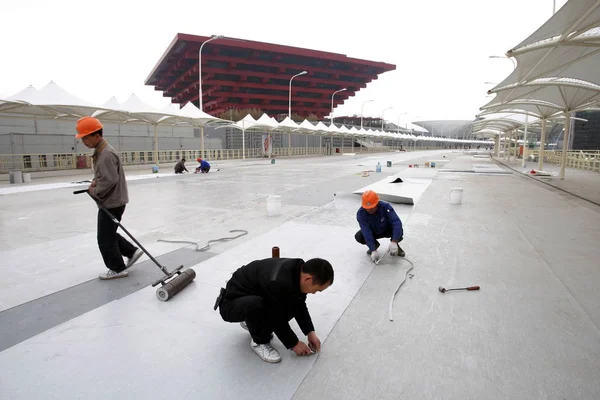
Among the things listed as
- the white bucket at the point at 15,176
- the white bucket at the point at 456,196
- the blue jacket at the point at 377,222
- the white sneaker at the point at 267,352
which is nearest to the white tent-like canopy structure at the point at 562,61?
the white bucket at the point at 456,196

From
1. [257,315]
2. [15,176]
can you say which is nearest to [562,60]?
[257,315]

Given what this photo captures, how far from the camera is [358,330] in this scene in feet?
10.2

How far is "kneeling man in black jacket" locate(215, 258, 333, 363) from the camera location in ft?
8.05

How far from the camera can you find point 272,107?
7506 centimetres

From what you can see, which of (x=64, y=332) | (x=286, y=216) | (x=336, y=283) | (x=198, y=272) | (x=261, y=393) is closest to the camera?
(x=261, y=393)

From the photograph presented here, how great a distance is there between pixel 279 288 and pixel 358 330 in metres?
1.05

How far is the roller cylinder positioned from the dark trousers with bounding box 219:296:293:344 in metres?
1.24

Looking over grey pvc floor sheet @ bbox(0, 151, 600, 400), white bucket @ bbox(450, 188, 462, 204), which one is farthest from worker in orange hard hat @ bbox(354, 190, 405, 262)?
white bucket @ bbox(450, 188, 462, 204)

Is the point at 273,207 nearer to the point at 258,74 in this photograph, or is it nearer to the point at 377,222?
the point at 377,222

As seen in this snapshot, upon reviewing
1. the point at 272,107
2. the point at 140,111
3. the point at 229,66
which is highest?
the point at 229,66

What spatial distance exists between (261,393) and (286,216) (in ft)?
18.8

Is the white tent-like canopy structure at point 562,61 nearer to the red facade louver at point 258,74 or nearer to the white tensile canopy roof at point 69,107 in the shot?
the white tensile canopy roof at point 69,107

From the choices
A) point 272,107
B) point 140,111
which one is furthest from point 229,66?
point 140,111

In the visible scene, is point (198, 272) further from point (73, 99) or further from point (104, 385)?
point (73, 99)
